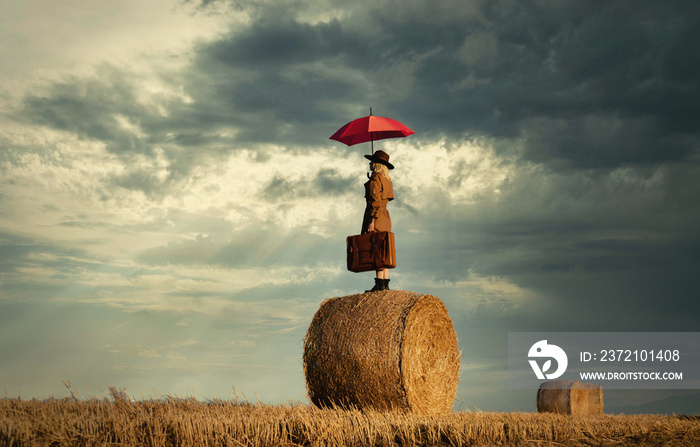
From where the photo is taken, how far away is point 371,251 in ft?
30.3

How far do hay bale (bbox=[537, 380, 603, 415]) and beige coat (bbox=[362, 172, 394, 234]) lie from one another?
6.55 m

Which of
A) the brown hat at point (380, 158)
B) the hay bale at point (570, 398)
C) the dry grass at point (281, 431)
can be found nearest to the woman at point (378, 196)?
the brown hat at point (380, 158)

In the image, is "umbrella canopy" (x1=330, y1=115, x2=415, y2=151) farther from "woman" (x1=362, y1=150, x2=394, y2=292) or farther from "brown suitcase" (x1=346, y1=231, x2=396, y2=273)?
"brown suitcase" (x1=346, y1=231, x2=396, y2=273)

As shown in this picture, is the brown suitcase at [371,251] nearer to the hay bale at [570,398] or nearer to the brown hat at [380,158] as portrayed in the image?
the brown hat at [380,158]

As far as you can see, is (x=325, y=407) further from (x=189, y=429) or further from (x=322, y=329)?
(x=189, y=429)

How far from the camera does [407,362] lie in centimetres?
795

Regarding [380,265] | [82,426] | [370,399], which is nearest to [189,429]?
[82,426]

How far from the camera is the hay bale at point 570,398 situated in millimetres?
13031

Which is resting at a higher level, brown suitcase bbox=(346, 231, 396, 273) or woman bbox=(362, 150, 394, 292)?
woman bbox=(362, 150, 394, 292)

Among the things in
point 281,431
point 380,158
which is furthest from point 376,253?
point 281,431

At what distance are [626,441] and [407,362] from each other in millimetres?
2773

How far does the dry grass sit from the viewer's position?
5547mm

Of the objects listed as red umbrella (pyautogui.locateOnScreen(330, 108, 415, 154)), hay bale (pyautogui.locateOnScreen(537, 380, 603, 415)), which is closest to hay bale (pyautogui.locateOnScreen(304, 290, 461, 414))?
red umbrella (pyautogui.locateOnScreen(330, 108, 415, 154))

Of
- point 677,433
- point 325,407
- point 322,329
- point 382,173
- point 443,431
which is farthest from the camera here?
point 382,173
